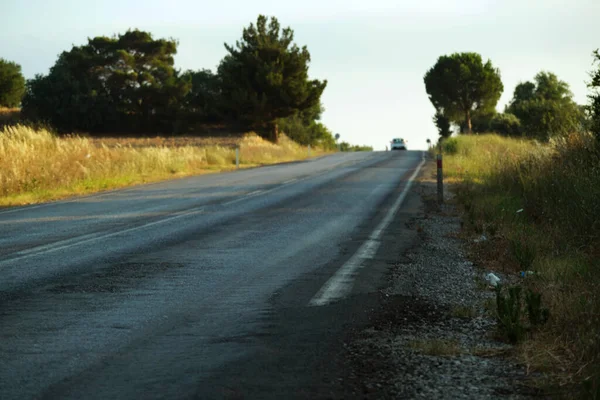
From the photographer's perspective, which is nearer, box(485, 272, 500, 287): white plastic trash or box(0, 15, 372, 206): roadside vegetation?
box(485, 272, 500, 287): white plastic trash

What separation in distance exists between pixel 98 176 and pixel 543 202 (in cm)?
1701

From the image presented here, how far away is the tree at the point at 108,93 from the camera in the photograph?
71312 mm

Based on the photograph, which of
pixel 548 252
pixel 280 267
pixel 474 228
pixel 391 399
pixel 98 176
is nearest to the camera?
pixel 391 399

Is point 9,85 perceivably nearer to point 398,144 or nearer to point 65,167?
point 398,144

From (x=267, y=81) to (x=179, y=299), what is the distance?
56228 mm

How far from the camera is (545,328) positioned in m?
6.29

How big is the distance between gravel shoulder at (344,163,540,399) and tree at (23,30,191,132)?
64150mm

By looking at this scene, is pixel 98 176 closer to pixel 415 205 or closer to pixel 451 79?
pixel 415 205

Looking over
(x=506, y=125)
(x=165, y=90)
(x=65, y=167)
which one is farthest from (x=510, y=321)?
(x=165, y=90)

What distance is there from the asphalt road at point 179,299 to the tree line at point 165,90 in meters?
48.2

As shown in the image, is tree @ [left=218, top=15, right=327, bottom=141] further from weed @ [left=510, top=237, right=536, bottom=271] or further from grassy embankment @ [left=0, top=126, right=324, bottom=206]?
weed @ [left=510, top=237, right=536, bottom=271]

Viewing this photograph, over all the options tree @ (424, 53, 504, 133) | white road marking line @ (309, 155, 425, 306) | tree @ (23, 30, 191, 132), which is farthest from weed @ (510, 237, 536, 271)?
tree @ (424, 53, 504, 133)

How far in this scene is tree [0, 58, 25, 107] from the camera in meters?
89.1

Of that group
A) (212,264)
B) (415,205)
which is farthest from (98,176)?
(212,264)
